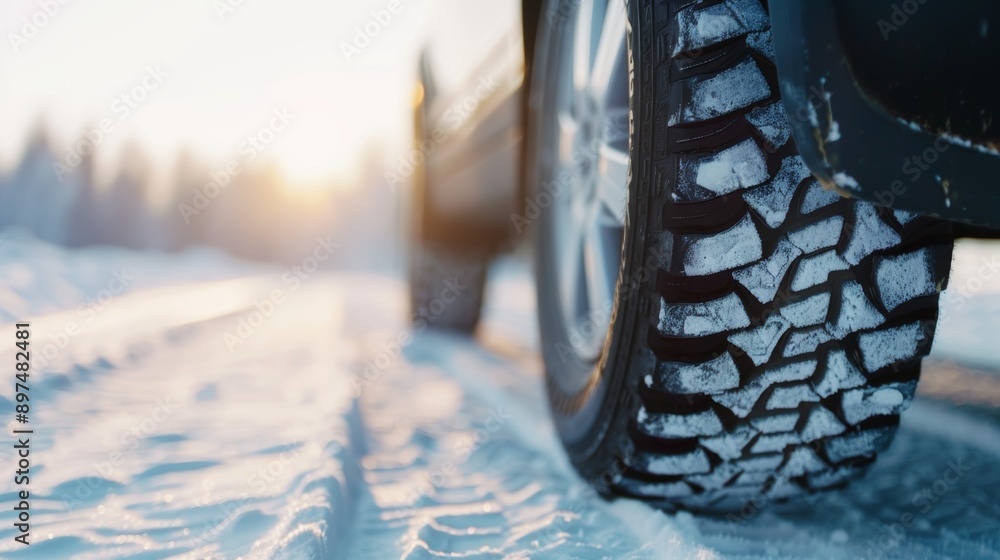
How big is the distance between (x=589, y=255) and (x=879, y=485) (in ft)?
2.35

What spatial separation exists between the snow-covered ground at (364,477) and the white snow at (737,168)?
51 centimetres

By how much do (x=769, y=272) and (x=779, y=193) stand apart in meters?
0.10

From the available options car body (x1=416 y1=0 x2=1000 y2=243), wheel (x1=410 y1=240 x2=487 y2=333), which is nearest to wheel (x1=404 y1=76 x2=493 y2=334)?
wheel (x1=410 y1=240 x2=487 y2=333)

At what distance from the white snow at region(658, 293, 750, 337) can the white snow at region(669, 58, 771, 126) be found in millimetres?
241

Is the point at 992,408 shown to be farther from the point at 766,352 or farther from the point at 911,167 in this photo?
the point at 911,167

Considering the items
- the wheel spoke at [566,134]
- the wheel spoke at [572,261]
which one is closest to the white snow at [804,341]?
the wheel spoke at [572,261]

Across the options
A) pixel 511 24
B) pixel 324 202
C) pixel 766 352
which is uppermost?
pixel 324 202

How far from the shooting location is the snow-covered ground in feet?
3.18

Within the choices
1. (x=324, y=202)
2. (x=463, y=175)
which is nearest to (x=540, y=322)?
(x=463, y=175)

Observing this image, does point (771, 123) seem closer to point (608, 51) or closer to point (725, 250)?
point (725, 250)

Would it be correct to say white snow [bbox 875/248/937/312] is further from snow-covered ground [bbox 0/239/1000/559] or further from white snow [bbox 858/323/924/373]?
snow-covered ground [bbox 0/239/1000/559]

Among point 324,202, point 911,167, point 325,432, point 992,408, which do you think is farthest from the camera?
point 324,202

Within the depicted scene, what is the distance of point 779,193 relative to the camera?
815 millimetres

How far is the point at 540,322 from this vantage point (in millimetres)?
1516
